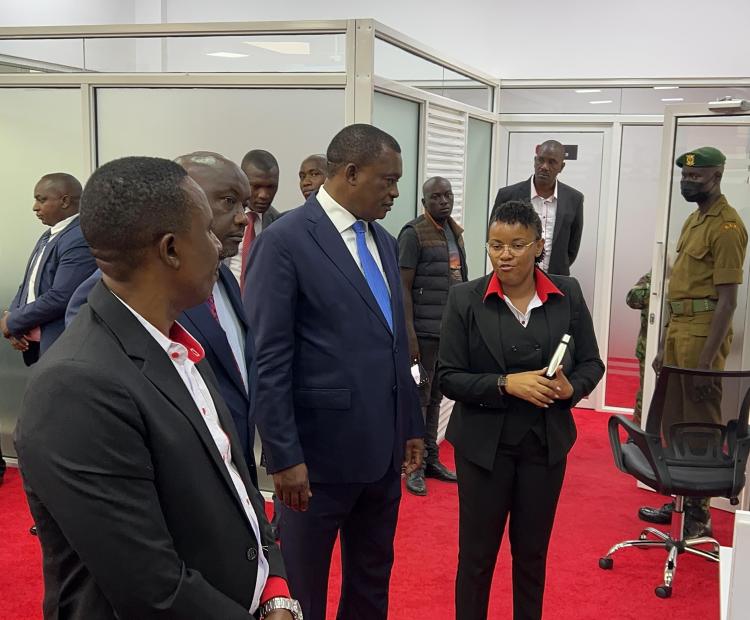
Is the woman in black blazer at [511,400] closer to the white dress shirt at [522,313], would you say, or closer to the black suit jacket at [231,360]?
→ the white dress shirt at [522,313]

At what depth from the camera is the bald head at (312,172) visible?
3.90 metres

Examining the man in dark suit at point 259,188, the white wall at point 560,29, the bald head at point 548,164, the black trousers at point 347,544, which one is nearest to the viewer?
the black trousers at point 347,544

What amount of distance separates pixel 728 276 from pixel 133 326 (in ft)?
11.0

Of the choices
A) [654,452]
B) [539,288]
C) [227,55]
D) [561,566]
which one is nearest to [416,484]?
[561,566]

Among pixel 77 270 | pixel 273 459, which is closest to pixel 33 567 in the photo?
pixel 77 270

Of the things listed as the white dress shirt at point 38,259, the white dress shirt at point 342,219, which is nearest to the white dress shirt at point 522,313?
the white dress shirt at point 342,219

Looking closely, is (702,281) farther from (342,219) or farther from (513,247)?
(342,219)

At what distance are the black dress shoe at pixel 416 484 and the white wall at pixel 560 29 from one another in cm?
395

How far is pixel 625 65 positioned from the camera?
6.59 m

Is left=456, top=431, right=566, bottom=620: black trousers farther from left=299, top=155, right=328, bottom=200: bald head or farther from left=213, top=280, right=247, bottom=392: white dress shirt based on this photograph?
left=299, top=155, right=328, bottom=200: bald head

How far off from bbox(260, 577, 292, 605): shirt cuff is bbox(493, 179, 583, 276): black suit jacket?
441 centimetres

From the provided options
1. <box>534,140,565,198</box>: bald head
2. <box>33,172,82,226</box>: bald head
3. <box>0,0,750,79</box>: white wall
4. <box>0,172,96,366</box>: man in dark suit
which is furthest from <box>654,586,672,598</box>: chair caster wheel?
<box>0,0,750,79</box>: white wall

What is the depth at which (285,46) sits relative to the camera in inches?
161

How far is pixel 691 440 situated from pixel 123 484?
2.89m
